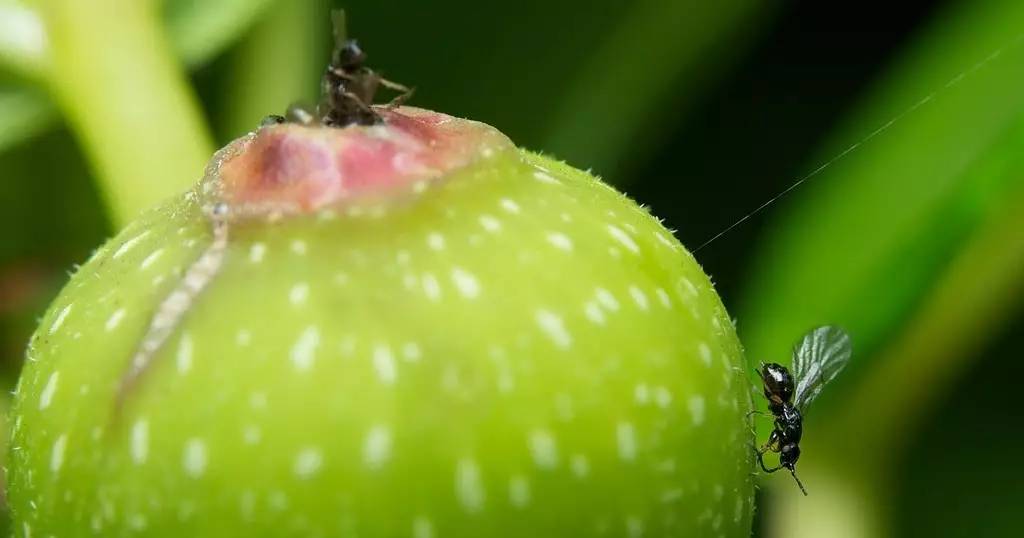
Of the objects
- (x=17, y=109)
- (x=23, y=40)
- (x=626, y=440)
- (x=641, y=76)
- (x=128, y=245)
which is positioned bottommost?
(x=17, y=109)

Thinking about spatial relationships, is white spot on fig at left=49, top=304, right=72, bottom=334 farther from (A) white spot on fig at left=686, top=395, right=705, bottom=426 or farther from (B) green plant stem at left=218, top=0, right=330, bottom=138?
(B) green plant stem at left=218, top=0, right=330, bottom=138

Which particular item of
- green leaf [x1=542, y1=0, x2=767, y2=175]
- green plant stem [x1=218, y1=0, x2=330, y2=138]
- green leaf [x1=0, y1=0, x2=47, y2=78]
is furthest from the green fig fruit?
green leaf [x1=542, y1=0, x2=767, y2=175]

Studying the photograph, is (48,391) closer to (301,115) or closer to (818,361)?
(301,115)

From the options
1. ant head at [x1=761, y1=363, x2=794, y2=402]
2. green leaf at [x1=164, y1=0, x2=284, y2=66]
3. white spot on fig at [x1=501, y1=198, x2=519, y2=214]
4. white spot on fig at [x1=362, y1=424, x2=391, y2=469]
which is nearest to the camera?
white spot on fig at [x1=362, y1=424, x2=391, y2=469]

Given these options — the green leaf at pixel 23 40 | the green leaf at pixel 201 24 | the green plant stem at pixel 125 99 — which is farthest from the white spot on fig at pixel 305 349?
the green leaf at pixel 201 24

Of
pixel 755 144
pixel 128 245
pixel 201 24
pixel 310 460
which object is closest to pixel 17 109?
pixel 201 24

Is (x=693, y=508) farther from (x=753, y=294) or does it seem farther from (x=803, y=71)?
(x=803, y=71)

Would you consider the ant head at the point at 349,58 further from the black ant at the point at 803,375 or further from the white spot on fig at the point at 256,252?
the black ant at the point at 803,375

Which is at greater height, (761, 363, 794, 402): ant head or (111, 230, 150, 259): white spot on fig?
(111, 230, 150, 259): white spot on fig
